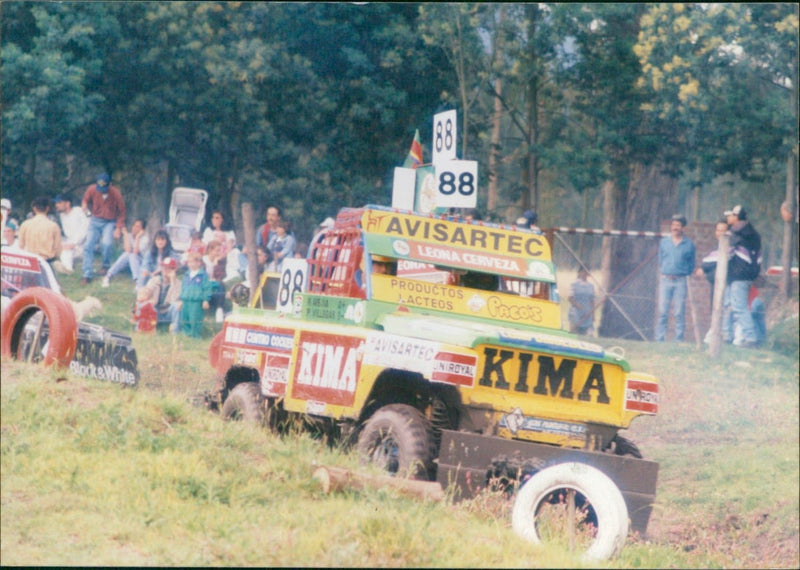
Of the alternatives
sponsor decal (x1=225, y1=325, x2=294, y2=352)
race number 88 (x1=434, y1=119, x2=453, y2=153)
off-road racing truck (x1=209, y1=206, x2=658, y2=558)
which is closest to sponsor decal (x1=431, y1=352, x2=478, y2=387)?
off-road racing truck (x1=209, y1=206, x2=658, y2=558)

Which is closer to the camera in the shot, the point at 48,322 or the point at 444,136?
the point at 48,322

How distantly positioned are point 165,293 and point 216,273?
5.30ft

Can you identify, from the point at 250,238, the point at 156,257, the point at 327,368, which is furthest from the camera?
the point at 156,257

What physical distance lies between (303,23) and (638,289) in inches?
422

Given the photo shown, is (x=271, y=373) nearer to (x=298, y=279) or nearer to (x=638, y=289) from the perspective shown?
(x=298, y=279)

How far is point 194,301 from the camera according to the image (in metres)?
18.2

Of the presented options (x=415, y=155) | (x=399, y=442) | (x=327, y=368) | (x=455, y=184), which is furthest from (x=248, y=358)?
(x=415, y=155)

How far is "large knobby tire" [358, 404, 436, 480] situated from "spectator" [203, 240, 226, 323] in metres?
10.3

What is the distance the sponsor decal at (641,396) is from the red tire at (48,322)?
16.9 ft

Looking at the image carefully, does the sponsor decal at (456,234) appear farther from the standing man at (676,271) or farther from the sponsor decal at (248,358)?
the standing man at (676,271)

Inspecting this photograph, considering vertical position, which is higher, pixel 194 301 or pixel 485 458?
pixel 194 301

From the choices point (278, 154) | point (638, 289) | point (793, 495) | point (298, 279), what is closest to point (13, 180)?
point (278, 154)

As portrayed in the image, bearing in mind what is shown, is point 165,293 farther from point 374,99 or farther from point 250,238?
point 374,99

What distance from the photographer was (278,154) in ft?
89.3
